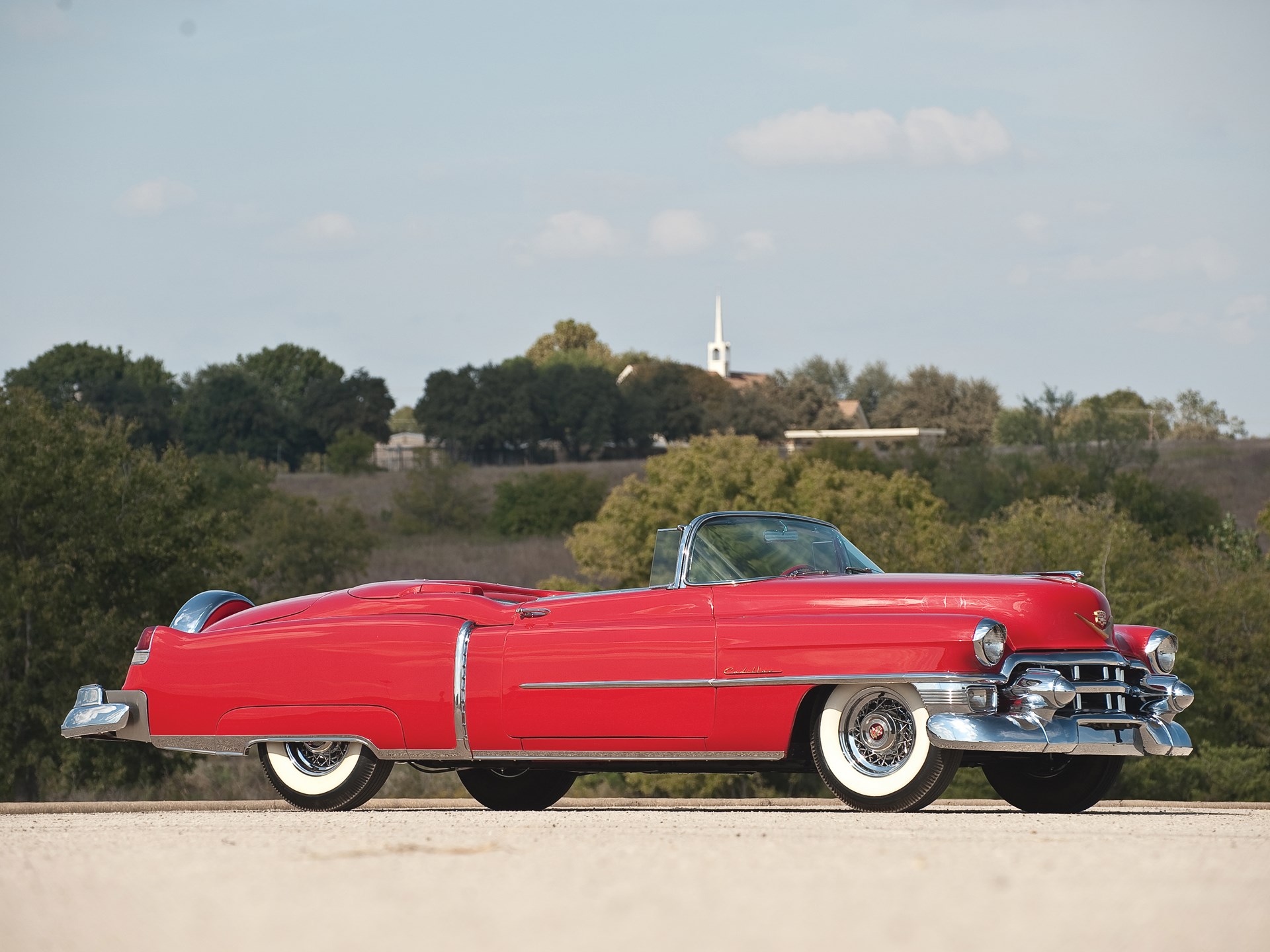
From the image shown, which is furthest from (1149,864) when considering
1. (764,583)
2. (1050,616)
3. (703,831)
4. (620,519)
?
(620,519)

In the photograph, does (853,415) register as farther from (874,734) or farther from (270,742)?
(874,734)

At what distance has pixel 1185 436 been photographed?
112062mm

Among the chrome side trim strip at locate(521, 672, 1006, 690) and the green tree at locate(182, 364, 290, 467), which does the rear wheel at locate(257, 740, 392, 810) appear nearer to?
the chrome side trim strip at locate(521, 672, 1006, 690)

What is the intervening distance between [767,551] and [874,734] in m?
1.51

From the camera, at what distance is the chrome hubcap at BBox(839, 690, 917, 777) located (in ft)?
26.6

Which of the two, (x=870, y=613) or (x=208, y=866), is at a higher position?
(x=870, y=613)

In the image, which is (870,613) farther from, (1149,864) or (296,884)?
(296,884)

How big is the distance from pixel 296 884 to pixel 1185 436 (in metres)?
115

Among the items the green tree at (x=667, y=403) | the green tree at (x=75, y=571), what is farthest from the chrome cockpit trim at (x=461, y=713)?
the green tree at (x=667, y=403)

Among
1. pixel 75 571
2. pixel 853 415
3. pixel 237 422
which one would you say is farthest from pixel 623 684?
pixel 853 415

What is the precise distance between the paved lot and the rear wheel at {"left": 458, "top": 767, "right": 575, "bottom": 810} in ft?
9.78

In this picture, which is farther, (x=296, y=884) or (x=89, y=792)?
(x=89, y=792)

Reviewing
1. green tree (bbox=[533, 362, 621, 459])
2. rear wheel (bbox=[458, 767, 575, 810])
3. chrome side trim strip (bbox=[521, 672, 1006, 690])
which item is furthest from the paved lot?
green tree (bbox=[533, 362, 621, 459])

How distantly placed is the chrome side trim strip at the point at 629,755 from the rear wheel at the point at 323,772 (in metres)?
0.82
